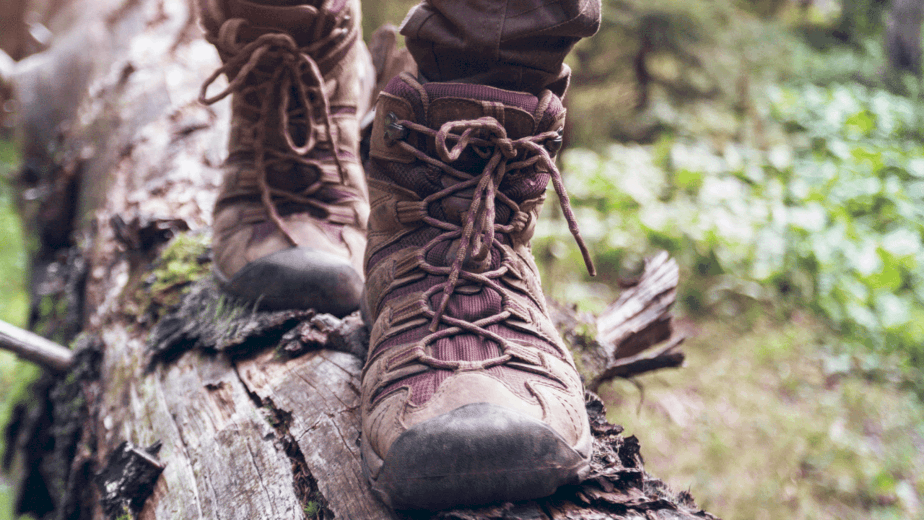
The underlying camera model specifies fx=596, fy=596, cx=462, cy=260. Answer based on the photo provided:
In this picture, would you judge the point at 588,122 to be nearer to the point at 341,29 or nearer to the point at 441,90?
the point at 341,29

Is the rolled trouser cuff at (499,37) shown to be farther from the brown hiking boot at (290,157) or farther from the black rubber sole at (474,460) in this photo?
the black rubber sole at (474,460)

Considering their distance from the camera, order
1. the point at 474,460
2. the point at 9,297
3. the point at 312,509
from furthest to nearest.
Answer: the point at 9,297
the point at 312,509
the point at 474,460

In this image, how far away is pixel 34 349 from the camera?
199cm

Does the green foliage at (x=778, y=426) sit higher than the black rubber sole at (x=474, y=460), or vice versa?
the black rubber sole at (x=474, y=460)

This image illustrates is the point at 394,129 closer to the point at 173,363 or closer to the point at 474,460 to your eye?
the point at 474,460

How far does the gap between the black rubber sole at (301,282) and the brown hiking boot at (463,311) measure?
0.25 m

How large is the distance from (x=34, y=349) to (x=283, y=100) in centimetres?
123

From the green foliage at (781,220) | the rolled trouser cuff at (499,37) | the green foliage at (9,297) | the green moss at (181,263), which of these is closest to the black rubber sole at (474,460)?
the rolled trouser cuff at (499,37)

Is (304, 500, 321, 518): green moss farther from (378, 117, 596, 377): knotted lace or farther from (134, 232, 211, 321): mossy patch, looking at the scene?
(134, 232, 211, 321): mossy patch

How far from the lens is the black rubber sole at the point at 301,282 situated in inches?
63.1

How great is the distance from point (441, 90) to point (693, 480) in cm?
189

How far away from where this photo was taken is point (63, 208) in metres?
3.10

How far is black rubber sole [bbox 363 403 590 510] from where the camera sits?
3.08 feet

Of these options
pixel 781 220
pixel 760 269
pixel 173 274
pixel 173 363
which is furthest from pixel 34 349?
pixel 781 220
